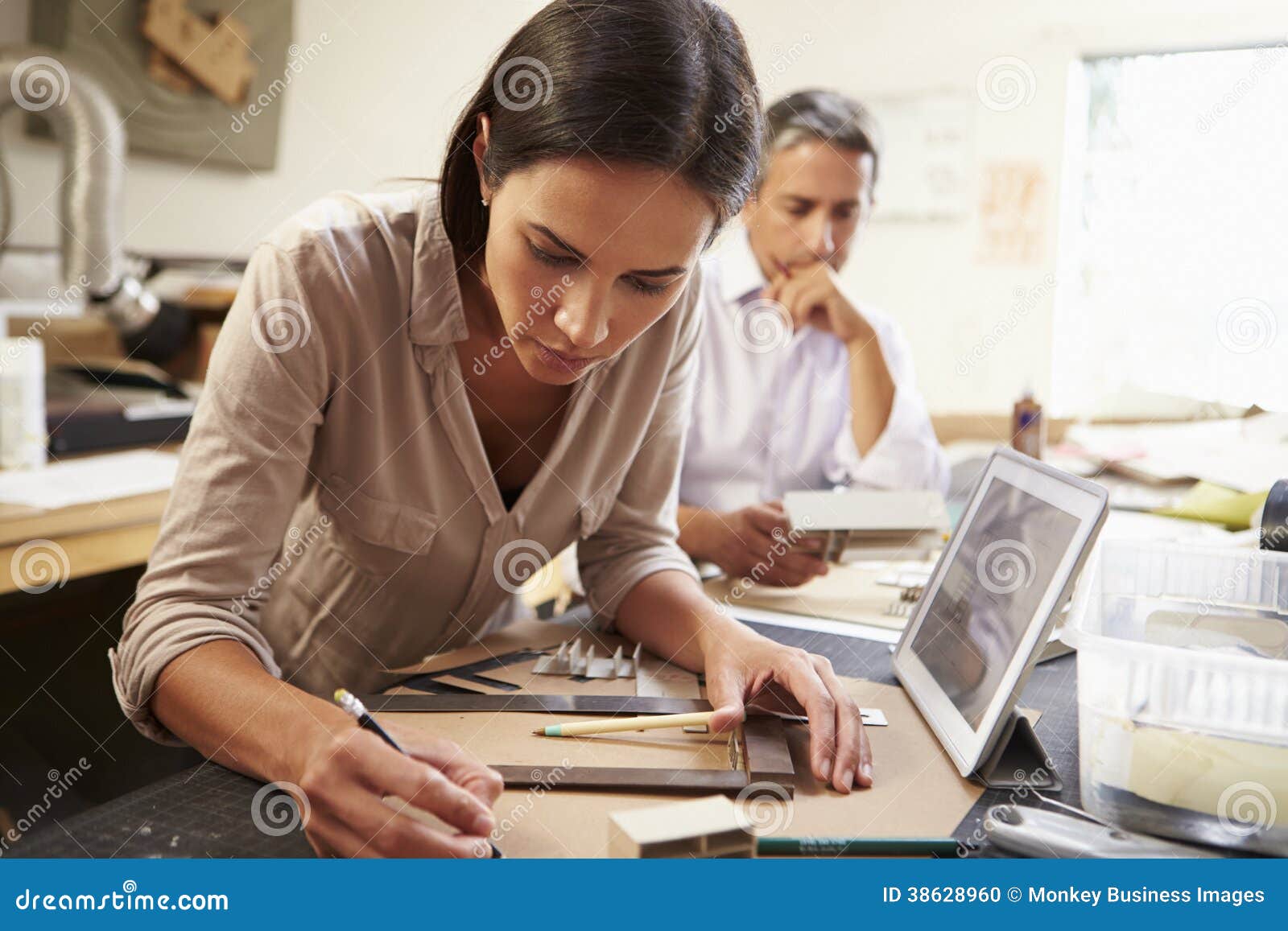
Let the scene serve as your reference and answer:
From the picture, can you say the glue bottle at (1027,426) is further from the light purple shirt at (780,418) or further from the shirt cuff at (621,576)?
the shirt cuff at (621,576)

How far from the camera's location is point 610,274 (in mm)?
975

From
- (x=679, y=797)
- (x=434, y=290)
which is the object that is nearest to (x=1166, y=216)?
(x=434, y=290)

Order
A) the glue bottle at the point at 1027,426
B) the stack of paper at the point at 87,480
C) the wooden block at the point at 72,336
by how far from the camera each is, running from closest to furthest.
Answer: the stack of paper at the point at 87,480 → the glue bottle at the point at 1027,426 → the wooden block at the point at 72,336

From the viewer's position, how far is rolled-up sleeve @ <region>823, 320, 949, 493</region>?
2.19 metres

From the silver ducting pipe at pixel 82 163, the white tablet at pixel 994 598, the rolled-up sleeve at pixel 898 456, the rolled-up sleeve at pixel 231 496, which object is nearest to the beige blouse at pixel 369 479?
the rolled-up sleeve at pixel 231 496

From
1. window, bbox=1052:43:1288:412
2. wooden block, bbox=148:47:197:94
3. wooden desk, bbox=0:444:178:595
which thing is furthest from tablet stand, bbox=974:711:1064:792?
window, bbox=1052:43:1288:412

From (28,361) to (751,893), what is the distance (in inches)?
67.8

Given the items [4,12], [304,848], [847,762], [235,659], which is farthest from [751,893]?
[4,12]

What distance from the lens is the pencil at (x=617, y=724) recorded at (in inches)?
38.2

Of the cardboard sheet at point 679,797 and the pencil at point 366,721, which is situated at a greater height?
the pencil at point 366,721

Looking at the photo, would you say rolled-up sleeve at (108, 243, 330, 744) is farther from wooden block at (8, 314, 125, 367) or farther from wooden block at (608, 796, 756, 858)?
wooden block at (8, 314, 125, 367)

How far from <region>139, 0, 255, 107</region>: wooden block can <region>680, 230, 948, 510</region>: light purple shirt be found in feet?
4.36

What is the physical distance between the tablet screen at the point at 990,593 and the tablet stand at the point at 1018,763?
3 centimetres

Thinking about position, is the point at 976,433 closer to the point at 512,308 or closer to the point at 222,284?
the point at 222,284
